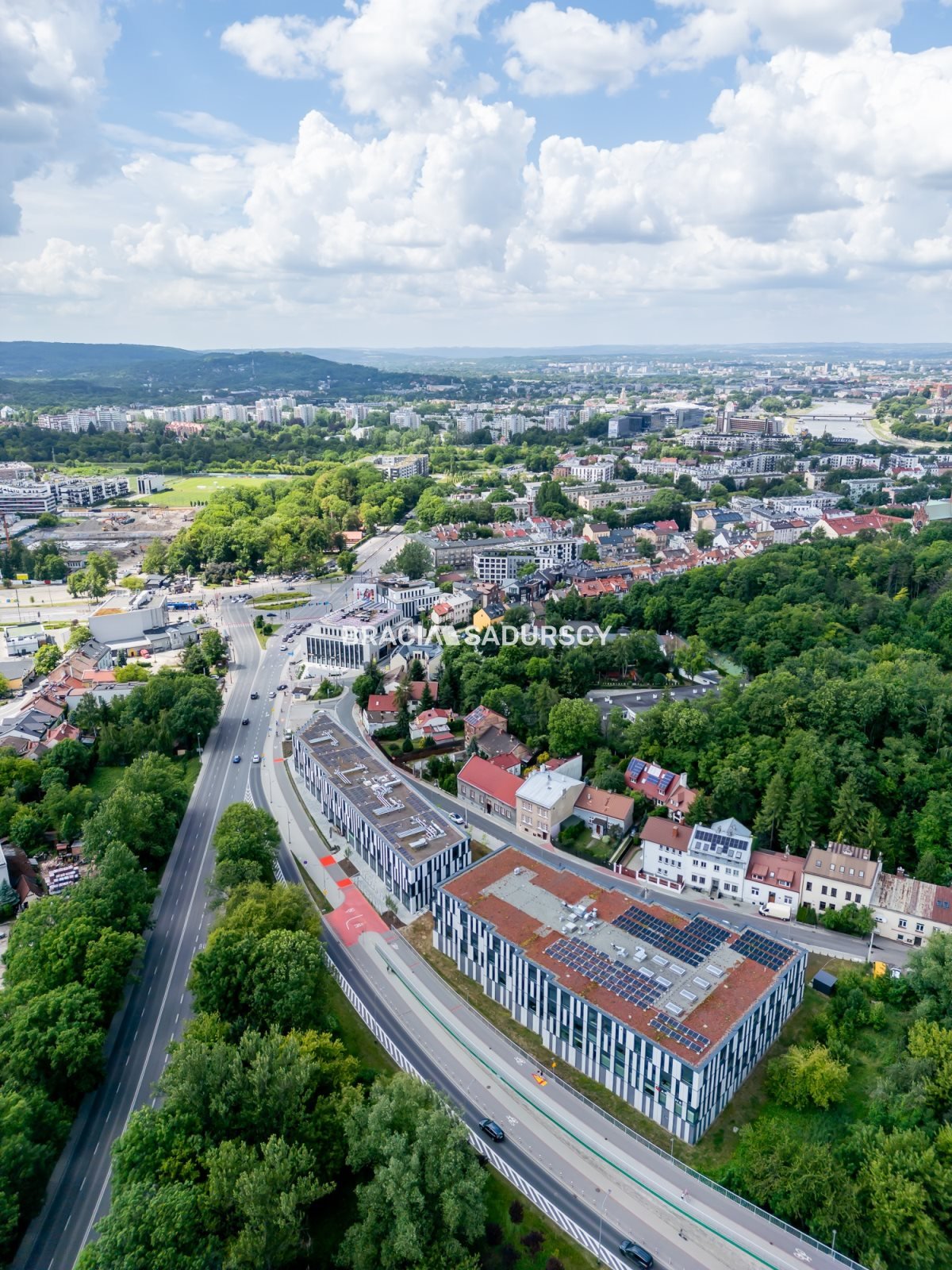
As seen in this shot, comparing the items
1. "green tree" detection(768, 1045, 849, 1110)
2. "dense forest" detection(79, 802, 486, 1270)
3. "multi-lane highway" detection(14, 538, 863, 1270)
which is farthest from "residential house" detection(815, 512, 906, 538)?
"dense forest" detection(79, 802, 486, 1270)

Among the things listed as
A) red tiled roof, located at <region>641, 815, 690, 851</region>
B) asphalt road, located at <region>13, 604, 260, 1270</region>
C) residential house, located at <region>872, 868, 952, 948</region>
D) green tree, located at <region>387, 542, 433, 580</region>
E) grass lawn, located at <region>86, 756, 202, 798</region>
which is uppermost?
green tree, located at <region>387, 542, 433, 580</region>

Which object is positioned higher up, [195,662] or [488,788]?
[195,662]

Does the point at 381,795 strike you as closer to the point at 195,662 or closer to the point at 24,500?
the point at 195,662

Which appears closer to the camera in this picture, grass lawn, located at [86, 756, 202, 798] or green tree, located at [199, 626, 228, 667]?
grass lawn, located at [86, 756, 202, 798]

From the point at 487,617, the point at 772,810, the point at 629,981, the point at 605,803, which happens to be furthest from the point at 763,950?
the point at 487,617

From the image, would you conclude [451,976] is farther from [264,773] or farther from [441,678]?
[441,678]

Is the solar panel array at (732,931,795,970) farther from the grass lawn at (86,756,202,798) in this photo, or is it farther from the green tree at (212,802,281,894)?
the grass lawn at (86,756,202,798)
